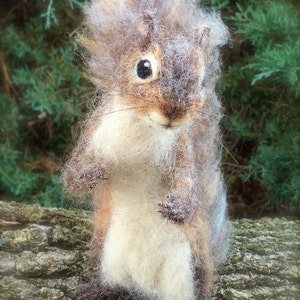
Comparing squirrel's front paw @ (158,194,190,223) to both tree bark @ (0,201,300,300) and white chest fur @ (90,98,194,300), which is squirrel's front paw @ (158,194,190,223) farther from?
tree bark @ (0,201,300,300)

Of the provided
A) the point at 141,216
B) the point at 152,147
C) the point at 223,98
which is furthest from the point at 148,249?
the point at 223,98

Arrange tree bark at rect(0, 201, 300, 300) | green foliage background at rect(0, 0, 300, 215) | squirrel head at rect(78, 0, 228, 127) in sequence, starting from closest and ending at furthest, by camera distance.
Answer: squirrel head at rect(78, 0, 228, 127) → tree bark at rect(0, 201, 300, 300) → green foliage background at rect(0, 0, 300, 215)

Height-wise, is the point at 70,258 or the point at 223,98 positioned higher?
the point at 223,98

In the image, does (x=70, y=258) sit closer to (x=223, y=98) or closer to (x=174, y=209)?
(x=174, y=209)

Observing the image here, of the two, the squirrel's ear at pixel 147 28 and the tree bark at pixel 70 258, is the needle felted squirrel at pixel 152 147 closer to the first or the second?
the squirrel's ear at pixel 147 28

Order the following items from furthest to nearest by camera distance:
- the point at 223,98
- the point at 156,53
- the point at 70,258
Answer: the point at 223,98, the point at 70,258, the point at 156,53

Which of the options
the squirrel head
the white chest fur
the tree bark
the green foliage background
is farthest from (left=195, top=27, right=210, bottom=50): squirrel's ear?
the green foliage background
